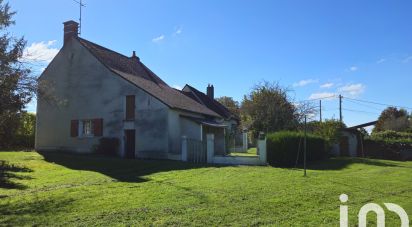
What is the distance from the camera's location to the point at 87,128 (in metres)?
29.8

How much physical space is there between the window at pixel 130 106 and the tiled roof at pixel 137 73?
104 cm

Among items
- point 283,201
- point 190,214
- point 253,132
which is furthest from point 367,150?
point 190,214

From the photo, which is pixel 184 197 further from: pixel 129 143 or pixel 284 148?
pixel 129 143

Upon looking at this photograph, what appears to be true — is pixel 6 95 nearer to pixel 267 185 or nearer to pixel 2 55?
pixel 2 55

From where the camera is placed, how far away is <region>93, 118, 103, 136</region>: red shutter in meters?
28.8

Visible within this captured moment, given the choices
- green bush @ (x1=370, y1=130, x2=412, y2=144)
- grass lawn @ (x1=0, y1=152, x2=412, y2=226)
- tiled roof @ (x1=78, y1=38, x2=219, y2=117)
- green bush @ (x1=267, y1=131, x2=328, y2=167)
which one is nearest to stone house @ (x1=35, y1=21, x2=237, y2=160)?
tiled roof @ (x1=78, y1=38, x2=219, y2=117)

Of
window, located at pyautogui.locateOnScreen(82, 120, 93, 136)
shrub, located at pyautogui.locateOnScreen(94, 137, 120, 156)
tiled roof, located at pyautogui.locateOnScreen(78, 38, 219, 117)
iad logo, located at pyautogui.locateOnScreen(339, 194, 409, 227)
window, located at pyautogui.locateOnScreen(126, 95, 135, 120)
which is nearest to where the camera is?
iad logo, located at pyautogui.locateOnScreen(339, 194, 409, 227)

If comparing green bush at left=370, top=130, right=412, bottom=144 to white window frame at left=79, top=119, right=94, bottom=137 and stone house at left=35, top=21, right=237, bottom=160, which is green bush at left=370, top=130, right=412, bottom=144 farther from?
white window frame at left=79, top=119, right=94, bottom=137

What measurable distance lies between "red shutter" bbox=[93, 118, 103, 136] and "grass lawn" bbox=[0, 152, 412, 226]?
10.5m

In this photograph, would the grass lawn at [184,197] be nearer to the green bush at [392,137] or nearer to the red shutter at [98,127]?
the red shutter at [98,127]

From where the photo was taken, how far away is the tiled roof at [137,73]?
93.0 ft

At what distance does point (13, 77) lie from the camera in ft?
58.9

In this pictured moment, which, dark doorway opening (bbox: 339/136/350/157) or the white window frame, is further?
dark doorway opening (bbox: 339/136/350/157)

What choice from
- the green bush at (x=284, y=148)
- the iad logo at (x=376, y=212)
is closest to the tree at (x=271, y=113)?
the green bush at (x=284, y=148)
